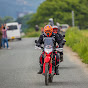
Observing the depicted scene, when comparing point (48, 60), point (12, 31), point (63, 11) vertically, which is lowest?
point (12, 31)

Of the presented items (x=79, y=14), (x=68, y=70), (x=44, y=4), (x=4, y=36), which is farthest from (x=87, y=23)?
(x=68, y=70)

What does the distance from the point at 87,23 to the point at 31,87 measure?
95.1 meters

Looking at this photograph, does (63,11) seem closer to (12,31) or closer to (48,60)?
(12,31)

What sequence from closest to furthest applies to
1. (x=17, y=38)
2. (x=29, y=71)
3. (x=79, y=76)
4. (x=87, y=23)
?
(x=79, y=76) → (x=29, y=71) → (x=17, y=38) → (x=87, y=23)

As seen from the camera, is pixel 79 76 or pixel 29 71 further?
pixel 29 71

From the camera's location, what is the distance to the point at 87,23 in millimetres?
103188

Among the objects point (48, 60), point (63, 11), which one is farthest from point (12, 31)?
point (63, 11)

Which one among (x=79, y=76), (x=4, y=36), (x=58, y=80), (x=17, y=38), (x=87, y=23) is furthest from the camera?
(x=87, y=23)

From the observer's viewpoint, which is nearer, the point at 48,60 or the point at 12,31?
the point at 48,60

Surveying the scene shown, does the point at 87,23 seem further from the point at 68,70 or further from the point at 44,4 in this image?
the point at 68,70

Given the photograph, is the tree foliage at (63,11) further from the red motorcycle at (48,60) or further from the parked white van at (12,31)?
the red motorcycle at (48,60)

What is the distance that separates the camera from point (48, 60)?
30.6 feet

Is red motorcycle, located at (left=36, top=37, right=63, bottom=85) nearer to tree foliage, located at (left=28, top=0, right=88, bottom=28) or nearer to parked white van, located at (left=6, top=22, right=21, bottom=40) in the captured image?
parked white van, located at (left=6, top=22, right=21, bottom=40)

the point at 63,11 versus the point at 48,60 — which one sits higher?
the point at 63,11
